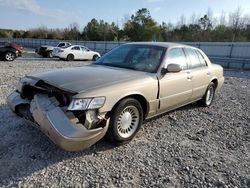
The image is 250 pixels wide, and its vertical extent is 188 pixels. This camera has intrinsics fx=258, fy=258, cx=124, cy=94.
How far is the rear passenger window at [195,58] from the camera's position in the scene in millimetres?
5527

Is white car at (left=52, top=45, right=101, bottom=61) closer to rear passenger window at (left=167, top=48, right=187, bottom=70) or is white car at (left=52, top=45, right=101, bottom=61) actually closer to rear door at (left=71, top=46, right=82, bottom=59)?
rear door at (left=71, top=46, right=82, bottom=59)

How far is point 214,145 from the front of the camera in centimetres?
422

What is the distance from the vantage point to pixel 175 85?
479cm

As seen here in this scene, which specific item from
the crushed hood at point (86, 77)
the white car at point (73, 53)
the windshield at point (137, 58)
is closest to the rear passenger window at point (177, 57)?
the windshield at point (137, 58)

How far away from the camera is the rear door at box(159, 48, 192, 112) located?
4562 millimetres

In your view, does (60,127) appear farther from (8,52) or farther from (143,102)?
(8,52)

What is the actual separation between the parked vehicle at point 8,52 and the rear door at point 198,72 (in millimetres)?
15194

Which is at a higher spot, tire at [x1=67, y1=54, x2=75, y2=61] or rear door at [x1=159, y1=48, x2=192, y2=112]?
rear door at [x1=159, y1=48, x2=192, y2=112]

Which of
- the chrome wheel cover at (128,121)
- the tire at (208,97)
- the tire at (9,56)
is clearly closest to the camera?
the chrome wheel cover at (128,121)

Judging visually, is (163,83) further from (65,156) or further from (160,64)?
(65,156)

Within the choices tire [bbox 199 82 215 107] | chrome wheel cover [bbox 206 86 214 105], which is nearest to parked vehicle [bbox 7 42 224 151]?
tire [bbox 199 82 215 107]

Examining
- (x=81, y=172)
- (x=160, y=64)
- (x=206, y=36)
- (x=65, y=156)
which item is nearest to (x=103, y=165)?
(x=81, y=172)

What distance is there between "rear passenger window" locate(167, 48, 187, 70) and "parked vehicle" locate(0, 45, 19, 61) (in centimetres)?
1538

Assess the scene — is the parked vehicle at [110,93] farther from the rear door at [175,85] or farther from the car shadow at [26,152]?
the car shadow at [26,152]
